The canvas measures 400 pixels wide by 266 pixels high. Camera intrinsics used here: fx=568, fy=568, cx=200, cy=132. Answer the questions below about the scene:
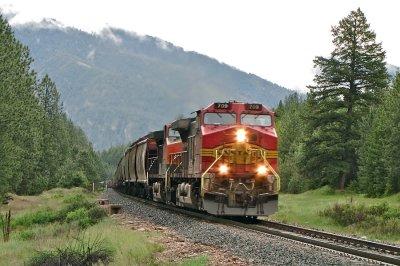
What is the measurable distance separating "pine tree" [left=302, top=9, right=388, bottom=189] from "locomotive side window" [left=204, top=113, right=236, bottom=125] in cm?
2890

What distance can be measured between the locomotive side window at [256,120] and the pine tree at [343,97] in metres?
27.9

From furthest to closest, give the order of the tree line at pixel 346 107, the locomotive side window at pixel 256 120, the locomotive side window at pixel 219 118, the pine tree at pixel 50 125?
the pine tree at pixel 50 125 → the tree line at pixel 346 107 → the locomotive side window at pixel 256 120 → the locomotive side window at pixel 219 118

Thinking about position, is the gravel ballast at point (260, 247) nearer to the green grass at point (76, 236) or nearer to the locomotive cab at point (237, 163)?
the green grass at point (76, 236)

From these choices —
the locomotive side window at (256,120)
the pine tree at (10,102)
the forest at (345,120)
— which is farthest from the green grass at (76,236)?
the forest at (345,120)

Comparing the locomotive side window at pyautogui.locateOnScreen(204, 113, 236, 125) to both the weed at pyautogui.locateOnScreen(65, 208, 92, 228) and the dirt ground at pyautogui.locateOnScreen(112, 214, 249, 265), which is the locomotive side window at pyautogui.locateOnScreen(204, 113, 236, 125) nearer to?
the dirt ground at pyautogui.locateOnScreen(112, 214, 249, 265)

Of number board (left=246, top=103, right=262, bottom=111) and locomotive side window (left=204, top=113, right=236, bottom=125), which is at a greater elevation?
number board (left=246, top=103, right=262, bottom=111)

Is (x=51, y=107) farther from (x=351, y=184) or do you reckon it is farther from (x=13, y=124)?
(x=351, y=184)

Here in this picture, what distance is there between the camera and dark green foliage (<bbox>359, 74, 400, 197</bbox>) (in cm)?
4572

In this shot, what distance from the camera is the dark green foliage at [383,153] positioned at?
45719 mm

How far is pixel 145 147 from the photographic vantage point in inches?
1526

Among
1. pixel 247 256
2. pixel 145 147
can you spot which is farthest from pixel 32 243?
pixel 145 147

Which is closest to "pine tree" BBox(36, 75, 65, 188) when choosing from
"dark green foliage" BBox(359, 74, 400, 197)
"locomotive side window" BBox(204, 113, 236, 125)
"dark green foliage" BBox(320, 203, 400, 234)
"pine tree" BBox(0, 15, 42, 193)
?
"pine tree" BBox(0, 15, 42, 193)

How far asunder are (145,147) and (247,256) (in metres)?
26.4

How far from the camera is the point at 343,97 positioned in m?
52.2
